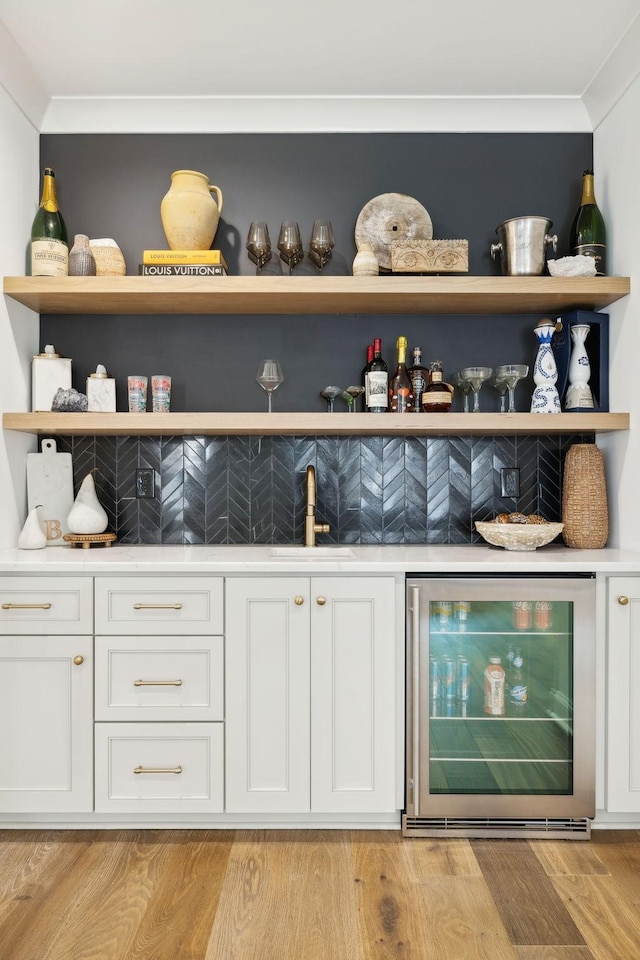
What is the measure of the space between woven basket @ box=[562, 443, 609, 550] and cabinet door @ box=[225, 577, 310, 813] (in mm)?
1082

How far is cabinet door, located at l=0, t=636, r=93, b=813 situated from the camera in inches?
86.0

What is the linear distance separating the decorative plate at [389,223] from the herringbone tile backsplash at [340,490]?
79 cm

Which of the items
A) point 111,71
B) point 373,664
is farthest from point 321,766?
point 111,71

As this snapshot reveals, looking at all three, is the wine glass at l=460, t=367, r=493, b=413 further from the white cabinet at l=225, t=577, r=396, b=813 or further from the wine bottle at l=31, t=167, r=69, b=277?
the wine bottle at l=31, t=167, r=69, b=277

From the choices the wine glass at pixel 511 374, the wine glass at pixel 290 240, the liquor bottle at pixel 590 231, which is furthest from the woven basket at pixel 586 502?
the wine glass at pixel 290 240

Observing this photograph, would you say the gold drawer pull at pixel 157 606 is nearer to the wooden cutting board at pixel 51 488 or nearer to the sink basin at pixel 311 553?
the sink basin at pixel 311 553

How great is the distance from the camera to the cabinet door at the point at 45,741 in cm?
218

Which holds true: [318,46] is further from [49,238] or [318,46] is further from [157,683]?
[157,683]

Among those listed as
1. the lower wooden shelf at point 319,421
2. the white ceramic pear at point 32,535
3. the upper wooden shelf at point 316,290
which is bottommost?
the white ceramic pear at point 32,535

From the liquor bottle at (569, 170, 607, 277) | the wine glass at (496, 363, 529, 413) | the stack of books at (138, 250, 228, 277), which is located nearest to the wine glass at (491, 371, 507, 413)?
the wine glass at (496, 363, 529, 413)

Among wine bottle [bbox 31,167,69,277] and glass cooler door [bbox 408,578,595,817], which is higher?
wine bottle [bbox 31,167,69,277]

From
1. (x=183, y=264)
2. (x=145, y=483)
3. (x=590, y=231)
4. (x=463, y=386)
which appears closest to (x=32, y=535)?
(x=145, y=483)

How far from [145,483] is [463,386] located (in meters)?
1.34

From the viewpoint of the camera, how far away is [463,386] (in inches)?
104
